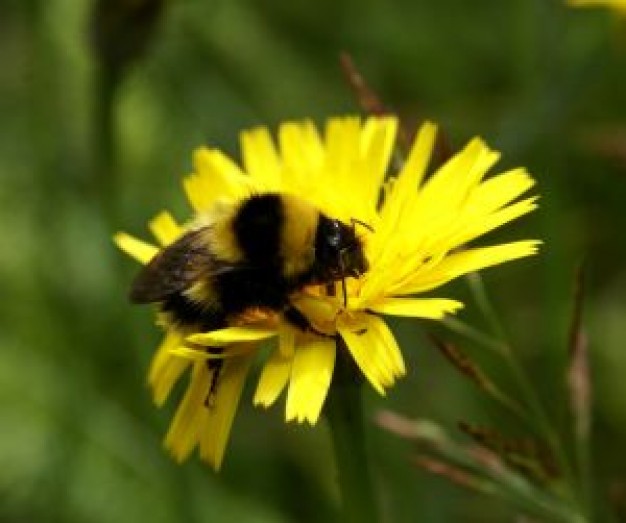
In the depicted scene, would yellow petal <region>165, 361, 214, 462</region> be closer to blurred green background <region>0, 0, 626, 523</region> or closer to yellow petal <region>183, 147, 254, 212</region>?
yellow petal <region>183, 147, 254, 212</region>

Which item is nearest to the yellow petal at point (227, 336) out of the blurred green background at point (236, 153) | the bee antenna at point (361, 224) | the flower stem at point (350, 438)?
the flower stem at point (350, 438)

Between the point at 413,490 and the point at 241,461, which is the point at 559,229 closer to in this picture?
the point at 413,490

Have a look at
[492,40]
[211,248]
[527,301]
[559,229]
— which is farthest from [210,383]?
[492,40]

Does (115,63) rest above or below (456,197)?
above

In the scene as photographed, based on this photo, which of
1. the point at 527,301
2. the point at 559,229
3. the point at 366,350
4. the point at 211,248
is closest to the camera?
the point at 366,350

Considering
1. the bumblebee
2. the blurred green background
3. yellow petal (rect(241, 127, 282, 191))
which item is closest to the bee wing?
the bumblebee

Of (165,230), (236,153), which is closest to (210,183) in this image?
(165,230)
